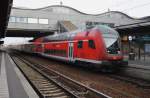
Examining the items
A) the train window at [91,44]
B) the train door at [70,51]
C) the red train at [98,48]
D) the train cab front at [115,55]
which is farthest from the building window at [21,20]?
the train cab front at [115,55]

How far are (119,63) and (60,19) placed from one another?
45878mm

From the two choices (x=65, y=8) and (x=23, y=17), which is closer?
(x=23, y=17)

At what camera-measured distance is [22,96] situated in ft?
32.9

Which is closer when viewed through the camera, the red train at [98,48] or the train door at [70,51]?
the red train at [98,48]

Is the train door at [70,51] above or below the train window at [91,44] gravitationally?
below

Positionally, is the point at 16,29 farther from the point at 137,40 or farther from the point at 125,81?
the point at 125,81

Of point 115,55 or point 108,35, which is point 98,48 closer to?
point 115,55

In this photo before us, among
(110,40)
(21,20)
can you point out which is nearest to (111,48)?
(110,40)

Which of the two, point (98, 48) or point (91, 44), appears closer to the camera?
point (98, 48)

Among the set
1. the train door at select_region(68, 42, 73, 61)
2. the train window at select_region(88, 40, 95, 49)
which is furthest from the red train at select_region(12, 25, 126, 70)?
the train door at select_region(68, 42, 73, 61)

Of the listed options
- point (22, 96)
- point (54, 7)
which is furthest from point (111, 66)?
point (54, 7)

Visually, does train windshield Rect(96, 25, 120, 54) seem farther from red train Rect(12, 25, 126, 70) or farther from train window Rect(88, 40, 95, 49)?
train window Rect(88, 40, 95, 49)

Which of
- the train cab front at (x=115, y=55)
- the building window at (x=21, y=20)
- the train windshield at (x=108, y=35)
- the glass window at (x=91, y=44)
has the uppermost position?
the building window at (x=21, y=20)

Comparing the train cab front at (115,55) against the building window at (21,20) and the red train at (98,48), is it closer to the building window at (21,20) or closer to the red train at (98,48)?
the red train at (98,48)
